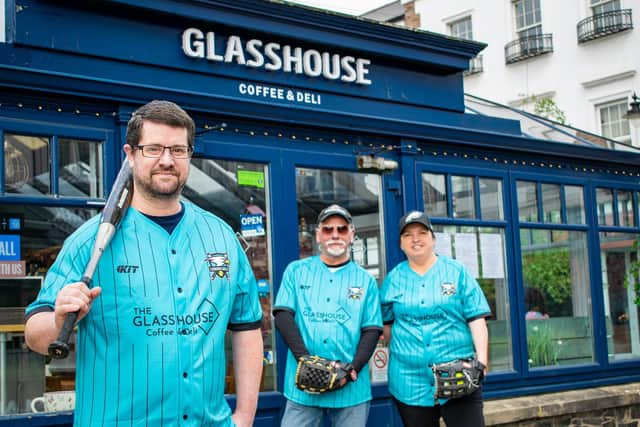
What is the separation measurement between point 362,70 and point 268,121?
1.32 m

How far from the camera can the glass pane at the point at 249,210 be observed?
5.83 meters

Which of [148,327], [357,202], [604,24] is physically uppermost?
[604,24]

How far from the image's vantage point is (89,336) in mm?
2566

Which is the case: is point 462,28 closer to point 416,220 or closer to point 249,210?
point 249,210

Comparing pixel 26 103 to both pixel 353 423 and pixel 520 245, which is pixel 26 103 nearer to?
pixel 353 423

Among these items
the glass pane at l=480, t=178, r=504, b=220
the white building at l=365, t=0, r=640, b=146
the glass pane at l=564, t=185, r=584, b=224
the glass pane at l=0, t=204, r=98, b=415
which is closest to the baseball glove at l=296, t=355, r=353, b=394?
the glass pane at l=0, t=204, r=98, b=415

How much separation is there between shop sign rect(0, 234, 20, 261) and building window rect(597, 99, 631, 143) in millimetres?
15198

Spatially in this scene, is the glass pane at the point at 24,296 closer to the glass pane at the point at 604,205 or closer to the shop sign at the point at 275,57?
the shop sign at the point at 275,57

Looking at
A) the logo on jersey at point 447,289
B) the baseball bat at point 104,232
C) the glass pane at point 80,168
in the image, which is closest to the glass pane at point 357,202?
the logo on jersey at point 447,289

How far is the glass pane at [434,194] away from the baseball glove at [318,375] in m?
2.60

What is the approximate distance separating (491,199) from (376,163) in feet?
5.02

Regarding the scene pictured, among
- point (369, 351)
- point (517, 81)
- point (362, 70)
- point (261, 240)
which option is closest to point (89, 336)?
point (369, 351)

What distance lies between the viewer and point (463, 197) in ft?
24.0

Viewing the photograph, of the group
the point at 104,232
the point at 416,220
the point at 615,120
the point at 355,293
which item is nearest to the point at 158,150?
the point at 104,232
